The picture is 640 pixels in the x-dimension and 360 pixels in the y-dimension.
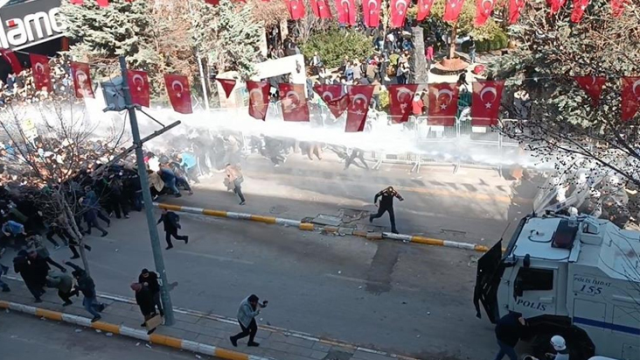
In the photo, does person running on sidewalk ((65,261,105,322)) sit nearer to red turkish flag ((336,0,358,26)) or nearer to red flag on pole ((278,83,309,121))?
red flag on pole ((278,83,309,121))

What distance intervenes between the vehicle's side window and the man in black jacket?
1.80 feet

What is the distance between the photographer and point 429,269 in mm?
13664

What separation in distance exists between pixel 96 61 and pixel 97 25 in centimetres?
145

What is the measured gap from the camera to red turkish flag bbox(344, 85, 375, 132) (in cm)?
1423

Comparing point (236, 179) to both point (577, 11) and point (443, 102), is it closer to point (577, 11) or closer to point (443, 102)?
point (443, 102)

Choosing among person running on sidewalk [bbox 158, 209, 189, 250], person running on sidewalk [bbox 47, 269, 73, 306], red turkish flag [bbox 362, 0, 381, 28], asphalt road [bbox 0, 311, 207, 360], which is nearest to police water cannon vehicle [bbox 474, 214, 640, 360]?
asphalt road [bbox 0, 311, 207, 360]

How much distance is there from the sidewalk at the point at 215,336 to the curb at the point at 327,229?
14.5 feet

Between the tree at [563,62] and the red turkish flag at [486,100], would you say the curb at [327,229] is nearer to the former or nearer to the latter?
the red turkish flag at [486,100]

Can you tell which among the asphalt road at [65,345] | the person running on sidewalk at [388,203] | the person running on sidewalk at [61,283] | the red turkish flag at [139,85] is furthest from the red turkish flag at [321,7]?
the asphalt road at [65,345]

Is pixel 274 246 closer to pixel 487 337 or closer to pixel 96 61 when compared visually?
pixel 487 337

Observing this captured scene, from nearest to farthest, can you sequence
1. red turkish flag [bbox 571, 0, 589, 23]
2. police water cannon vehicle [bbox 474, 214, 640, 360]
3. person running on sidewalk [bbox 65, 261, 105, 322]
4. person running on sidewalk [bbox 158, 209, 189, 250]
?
1. police water cannon vehicle [bbox 474, 214, 640, 360]
2. person running on sidewalk [bbox 65, 261, 105, 322]
3. person running on sidewalk [bbox 158, 209, 189, 250]
4. red turkish flag [bbox 571, 0, 589, 23]

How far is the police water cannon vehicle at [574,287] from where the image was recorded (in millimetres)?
9242

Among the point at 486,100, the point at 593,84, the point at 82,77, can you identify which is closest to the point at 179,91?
the point at 82,77

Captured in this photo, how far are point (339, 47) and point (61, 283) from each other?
22805 millimetres
